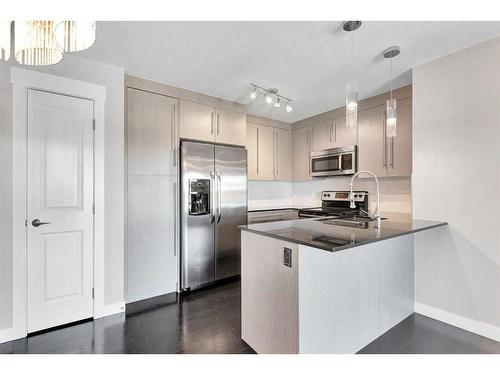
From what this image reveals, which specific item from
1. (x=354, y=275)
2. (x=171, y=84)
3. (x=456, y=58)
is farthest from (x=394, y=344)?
(x=171, y=84)

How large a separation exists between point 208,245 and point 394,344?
2.10 meters

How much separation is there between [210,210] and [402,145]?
8.12 feet

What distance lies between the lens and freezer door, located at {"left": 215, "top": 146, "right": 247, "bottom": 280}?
3.29 m

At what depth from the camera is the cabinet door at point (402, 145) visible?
3.02 metres

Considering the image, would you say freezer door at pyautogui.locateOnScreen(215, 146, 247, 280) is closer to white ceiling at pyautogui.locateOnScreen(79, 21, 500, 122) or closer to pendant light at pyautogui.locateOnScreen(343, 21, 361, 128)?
white ceiling at pyautogui.locateOnScreen(79, 21, 500, 122)

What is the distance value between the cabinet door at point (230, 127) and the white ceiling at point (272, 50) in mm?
427

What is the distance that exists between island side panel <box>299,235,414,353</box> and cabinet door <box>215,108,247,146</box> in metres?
2.21

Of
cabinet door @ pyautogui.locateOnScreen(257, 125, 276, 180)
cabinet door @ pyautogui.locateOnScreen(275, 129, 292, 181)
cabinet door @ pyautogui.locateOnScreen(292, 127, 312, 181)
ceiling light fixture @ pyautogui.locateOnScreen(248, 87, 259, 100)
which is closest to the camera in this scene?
ceiling light fixture @ pyautogui.locateOnScreen(248, 87, 259, 100)

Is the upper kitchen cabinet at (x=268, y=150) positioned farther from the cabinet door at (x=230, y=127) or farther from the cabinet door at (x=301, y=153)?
the cabinet door at (x=230, y=127)

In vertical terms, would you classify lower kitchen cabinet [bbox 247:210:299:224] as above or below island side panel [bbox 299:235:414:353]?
above

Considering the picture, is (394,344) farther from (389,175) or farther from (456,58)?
(456,58)

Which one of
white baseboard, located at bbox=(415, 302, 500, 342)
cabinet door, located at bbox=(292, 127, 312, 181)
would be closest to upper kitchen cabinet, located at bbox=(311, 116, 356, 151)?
cabinet door, located at bbox=(292, 127, 312, 181)

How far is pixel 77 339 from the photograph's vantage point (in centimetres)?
210

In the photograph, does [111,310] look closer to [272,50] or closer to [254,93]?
[254,93]
